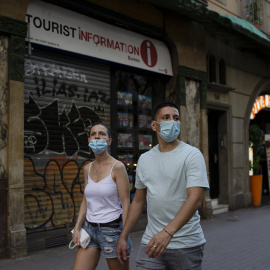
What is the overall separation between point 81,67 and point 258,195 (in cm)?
770

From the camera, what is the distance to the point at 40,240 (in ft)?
22.8

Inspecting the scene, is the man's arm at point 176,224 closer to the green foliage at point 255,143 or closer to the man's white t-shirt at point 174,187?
the man's white t-shirt at point 174,187

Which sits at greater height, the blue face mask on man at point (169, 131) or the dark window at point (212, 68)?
the dark window at point (212, 68)

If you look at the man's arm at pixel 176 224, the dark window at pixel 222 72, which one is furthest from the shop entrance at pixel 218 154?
the man's arm at pixel 176 224

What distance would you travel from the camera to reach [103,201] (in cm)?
367

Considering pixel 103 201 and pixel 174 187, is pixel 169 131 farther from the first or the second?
pixel 103 201

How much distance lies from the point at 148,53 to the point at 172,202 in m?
7.14

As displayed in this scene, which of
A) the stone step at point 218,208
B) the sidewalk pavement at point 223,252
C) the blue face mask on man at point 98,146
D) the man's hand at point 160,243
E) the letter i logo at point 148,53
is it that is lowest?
the sidewalk pavement at point 223,252

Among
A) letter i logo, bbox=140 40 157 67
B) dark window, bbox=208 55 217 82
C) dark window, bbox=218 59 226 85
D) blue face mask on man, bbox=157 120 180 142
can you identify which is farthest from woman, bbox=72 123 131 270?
dark window, bbox=218 59 226 85

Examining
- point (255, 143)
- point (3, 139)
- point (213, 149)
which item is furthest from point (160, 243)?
point (255, 143)

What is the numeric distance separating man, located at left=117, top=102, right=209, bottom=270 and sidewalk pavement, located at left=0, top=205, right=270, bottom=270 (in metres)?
3.29

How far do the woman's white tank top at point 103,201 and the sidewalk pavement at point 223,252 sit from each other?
2.41 metres

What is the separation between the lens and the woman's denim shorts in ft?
11.7

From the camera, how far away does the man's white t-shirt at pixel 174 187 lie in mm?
2691
